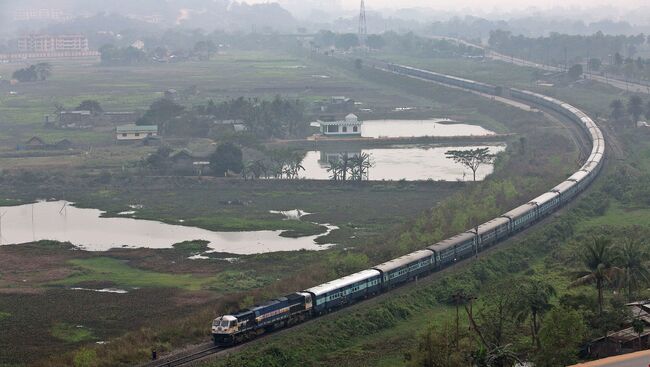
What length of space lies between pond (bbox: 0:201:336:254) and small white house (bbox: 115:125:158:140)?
32.1 m

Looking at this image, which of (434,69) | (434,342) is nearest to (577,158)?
(434,342)

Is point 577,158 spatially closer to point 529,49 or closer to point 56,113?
point 56,113

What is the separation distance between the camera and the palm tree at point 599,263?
37594 millimetres

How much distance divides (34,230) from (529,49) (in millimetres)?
138545

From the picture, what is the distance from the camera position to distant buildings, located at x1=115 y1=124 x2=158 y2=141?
336ft

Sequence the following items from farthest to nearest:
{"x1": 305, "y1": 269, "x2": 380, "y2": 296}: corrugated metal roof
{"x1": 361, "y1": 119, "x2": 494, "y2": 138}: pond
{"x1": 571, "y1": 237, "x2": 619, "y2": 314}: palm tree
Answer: {"x1": 361, "y1": 119, "x2": 494, "y2": 138}: pond → {"x1": 305, "y1": 269, "x2": 380, "y2": 296}: corrugated metal roof → {"x1": 571, "y1": 237, "x2": 619, "y2": 314}: palm tree

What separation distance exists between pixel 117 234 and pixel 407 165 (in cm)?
3246

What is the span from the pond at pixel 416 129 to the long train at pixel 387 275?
35064mm

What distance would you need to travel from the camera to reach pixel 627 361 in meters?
30.9

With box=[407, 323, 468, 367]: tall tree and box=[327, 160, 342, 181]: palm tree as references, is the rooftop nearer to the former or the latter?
box=[327, 160, 342, 181]: palm tree

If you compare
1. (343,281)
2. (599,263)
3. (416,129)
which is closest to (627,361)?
(599,263)

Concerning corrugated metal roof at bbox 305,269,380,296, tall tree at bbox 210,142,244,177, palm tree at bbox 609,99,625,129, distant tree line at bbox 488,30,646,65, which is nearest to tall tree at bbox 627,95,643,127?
palm tree at bbox 609,99,625,129

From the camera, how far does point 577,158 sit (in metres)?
84.7

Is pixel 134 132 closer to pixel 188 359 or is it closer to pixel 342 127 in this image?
pixel 342 127
